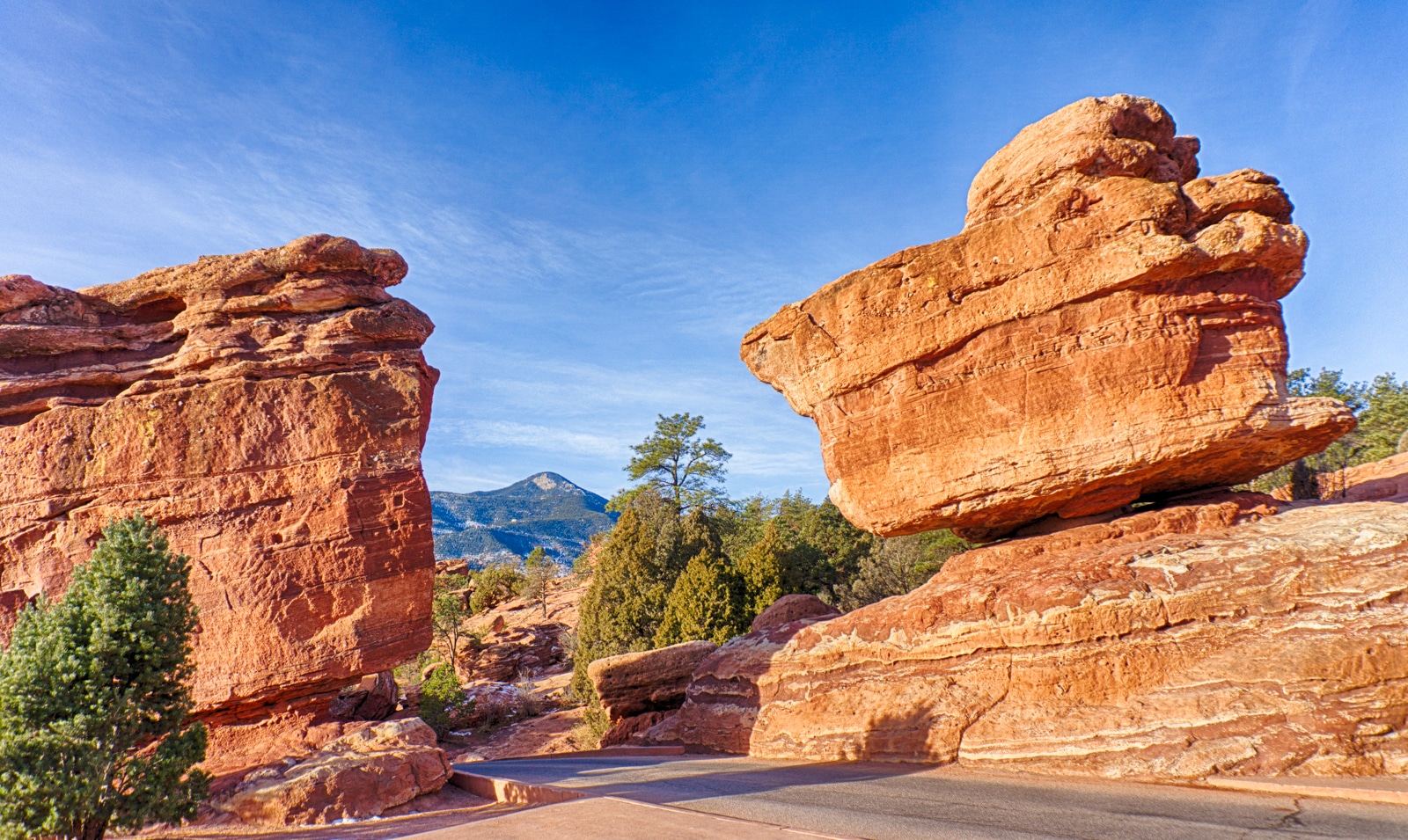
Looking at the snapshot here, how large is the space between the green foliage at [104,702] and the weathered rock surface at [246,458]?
11.8 feet

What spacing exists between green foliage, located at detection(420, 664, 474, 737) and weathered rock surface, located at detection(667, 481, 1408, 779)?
15.9 metres

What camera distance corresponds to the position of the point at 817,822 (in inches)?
311

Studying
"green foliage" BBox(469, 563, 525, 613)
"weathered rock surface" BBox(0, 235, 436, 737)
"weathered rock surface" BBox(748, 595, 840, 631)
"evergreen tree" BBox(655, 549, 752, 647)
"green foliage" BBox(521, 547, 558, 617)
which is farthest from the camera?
"green foliage" BBox(469, 563, 525, 613)

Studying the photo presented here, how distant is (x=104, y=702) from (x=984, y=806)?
11.4m

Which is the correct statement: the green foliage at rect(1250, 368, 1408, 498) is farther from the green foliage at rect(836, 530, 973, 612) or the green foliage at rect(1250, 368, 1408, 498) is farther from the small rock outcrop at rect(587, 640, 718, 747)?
the small rock outcrop at rect(587, 640, 718, 747)

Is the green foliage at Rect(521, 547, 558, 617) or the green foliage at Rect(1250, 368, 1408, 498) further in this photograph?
the green foliage at Rect(521, 547, 558, 617)

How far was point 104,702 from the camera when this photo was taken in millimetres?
9094

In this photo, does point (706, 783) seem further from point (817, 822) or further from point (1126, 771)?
point (1126, 771)

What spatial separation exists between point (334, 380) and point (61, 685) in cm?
779

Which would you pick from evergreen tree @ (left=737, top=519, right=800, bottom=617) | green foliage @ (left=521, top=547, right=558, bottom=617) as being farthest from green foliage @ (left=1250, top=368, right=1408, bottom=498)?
green foliage @ (left=521, top=547, right=558, bottom=617)

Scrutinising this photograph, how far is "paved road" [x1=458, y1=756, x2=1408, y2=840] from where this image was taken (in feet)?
22.5

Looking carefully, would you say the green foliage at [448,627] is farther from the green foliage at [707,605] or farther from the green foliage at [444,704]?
the green foliage at [707,605]

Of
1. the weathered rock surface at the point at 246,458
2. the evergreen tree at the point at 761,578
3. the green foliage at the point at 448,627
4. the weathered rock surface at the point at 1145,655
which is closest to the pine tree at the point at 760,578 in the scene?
the evergreen tree at the point at 761,578

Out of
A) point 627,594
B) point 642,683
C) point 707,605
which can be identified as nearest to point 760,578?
point 707,605
